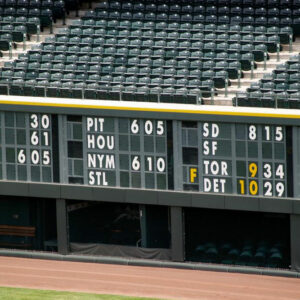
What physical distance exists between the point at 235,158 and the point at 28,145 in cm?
704

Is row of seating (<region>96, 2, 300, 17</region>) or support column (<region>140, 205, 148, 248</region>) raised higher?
row of seating (<region>96, 2, 300, 17</region>)

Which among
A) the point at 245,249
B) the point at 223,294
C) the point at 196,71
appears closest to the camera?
the point at 223,294

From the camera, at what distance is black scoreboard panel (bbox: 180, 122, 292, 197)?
1574 inches

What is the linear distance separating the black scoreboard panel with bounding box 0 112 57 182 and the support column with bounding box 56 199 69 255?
0.89m

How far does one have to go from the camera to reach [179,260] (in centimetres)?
4191

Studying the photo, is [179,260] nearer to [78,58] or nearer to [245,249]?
[245,249]

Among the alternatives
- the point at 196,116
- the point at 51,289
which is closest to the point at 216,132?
the point at 196,116

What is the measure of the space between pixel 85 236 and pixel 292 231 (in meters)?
7.46

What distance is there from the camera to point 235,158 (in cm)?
4053

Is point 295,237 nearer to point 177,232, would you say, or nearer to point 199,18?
point 177,232

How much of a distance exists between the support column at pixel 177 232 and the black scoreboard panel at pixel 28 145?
4.22 meters

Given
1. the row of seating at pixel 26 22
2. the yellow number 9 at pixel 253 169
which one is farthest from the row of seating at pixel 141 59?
the yellow number 9 at pixel 253 169

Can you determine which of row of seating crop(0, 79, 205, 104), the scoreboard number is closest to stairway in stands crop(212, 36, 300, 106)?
row of seating crop(0, 79, 205, 104)

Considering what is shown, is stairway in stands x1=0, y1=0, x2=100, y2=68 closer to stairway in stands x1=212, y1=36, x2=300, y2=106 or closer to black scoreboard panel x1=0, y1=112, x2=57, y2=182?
black scoreboard panel x1=0, y1=112, x2=57, y2=182
